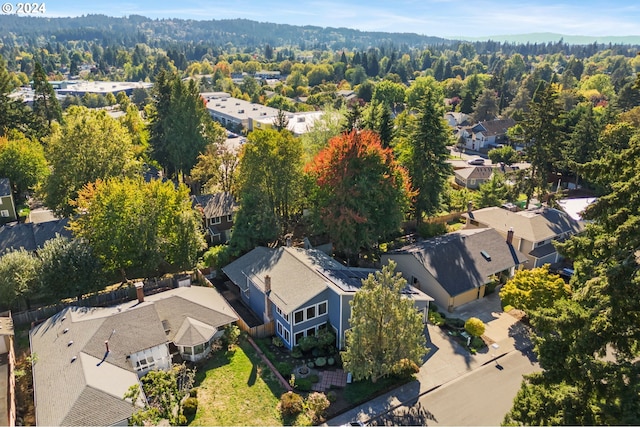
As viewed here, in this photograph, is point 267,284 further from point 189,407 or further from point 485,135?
point 485,135

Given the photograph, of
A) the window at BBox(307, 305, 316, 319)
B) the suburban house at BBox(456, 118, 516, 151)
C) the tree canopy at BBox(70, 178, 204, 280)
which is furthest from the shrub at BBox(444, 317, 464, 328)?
the suburban house at BBox(456, 118, 516, 151)

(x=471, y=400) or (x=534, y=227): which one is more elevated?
(x=534, y=227)

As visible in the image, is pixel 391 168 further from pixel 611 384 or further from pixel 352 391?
pixel 611 384

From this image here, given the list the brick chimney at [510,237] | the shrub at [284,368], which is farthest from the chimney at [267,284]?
the brick chimney at [510,237]

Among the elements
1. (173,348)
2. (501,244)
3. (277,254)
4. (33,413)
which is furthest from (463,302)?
(33,413)

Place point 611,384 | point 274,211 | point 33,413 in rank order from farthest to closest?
point 274,211 < point 33,413 < point 611,384

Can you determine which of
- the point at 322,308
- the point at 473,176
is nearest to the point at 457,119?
the point at 473,176

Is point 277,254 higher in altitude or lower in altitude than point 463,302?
higher
